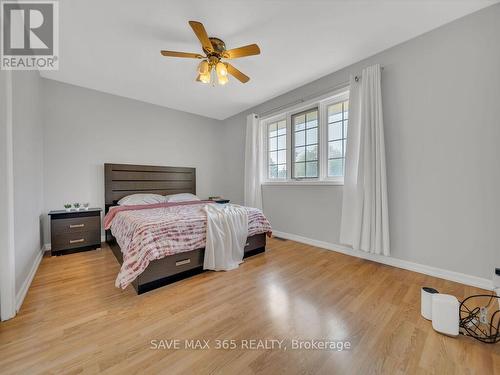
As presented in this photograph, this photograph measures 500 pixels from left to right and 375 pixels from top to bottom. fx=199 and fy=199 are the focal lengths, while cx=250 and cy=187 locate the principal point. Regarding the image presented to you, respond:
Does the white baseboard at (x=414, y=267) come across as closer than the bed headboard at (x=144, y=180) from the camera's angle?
Yes

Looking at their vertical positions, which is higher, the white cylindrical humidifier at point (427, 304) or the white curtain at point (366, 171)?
the white curtain at point (366, 171)

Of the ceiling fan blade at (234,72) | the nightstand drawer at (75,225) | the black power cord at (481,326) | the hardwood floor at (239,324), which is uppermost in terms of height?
the ceiling fan blade at (234,72)

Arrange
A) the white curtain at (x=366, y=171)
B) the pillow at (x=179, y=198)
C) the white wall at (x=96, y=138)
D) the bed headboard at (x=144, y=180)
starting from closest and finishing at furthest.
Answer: the white curtain at (x=366, y=171), the white wall at (x=96, y=138), the bed headboard at (x=144, y=180), the pillow at (x=179, y=198)

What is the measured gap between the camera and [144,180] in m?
3.78

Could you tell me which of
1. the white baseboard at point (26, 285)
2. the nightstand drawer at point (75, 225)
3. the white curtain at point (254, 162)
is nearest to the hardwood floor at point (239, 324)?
the white baseboard at point (26, 285)

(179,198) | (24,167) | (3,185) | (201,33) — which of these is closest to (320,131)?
(201,33)

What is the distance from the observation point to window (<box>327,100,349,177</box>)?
290 cm

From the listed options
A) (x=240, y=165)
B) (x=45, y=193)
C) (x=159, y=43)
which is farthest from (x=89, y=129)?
(x=240, y=165)

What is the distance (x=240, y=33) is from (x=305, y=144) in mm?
1910

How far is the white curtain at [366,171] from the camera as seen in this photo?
2.36 metres

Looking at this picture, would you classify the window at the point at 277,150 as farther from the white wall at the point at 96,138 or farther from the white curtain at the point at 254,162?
the white wall at the point at 96,138

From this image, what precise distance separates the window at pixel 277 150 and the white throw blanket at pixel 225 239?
1628 millimetres

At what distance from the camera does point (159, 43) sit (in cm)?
228

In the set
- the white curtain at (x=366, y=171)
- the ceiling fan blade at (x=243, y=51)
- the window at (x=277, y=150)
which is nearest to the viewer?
the ceiling fan blade at (x=243, y=51)
